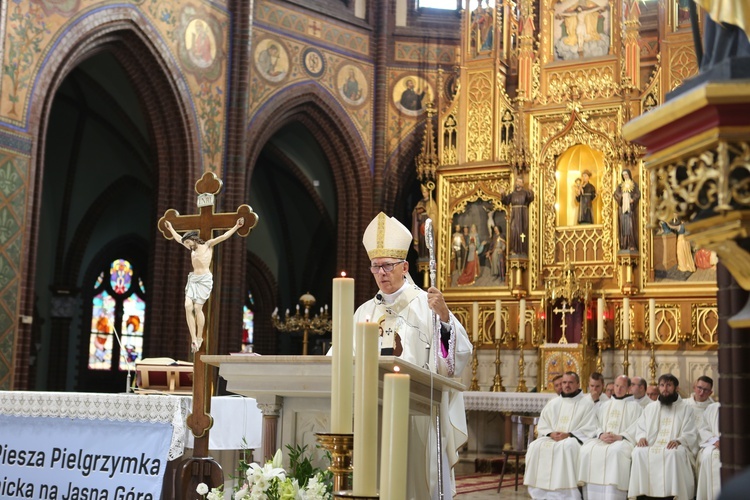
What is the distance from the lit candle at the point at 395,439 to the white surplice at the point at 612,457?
337 inches

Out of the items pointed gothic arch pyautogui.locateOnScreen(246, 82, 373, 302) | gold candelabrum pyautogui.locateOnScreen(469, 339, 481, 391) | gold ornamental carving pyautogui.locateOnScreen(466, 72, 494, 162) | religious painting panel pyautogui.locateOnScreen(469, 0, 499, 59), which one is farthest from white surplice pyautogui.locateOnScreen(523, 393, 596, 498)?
religious painting panel pyautogui.locateOnScreen(469, 0, 499, 59)

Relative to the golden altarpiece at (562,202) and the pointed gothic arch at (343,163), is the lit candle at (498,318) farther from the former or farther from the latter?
the pointed gothic arch at (343,163)

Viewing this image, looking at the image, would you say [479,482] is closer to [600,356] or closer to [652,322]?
[600,356]

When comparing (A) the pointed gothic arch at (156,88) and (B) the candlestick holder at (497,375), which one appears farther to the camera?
(B) the candlestick holder at (497,375)

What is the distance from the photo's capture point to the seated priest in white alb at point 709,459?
940cm

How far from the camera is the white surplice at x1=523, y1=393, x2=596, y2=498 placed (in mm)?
10070

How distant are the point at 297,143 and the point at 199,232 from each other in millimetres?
13198

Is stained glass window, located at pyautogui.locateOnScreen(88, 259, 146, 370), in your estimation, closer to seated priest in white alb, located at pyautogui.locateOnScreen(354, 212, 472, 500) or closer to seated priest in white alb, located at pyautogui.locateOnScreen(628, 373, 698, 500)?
seated priest in white alb, located at pyautogui.locateOnScreen(628, 373, 698, 500)

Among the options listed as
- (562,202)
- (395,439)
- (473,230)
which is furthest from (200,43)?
(395,439)

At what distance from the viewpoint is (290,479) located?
3596mm

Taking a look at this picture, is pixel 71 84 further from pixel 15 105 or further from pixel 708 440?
pixel 708 440

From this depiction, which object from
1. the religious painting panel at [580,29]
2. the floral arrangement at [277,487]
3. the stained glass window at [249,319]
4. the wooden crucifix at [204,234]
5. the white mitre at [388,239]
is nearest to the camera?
the floral arrangement at [277,487]

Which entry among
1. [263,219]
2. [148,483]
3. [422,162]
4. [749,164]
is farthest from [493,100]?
[749,164]

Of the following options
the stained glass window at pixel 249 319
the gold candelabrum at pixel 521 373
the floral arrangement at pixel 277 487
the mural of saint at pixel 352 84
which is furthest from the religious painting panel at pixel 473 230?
the floral arrangement at pixel 277 487
